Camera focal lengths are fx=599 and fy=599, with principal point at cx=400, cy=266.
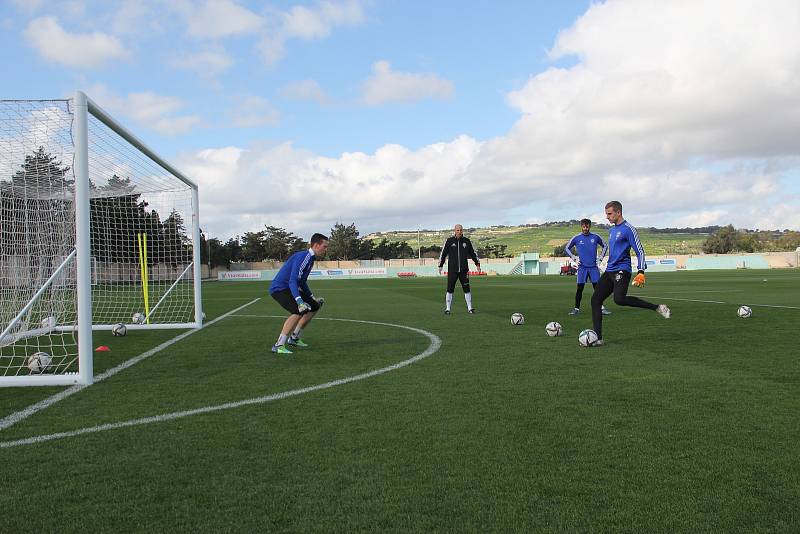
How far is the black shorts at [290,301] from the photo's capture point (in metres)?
8.58

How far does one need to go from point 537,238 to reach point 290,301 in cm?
17072

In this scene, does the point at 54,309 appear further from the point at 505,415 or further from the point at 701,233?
the point at 701,233

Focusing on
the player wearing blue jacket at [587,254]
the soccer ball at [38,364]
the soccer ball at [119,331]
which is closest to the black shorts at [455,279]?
the player wearing blue jacket at [587,254]

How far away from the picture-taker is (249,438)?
417 centimetres

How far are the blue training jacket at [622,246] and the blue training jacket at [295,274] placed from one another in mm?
4231

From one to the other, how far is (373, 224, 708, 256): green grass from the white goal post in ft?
440

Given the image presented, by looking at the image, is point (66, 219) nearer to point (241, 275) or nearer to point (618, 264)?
point (618, 264)

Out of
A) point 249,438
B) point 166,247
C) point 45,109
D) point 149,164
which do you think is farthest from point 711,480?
point 166,247

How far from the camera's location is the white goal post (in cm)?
662

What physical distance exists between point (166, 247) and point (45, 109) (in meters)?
9.05

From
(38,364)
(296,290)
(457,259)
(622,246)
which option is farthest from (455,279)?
(38,364)

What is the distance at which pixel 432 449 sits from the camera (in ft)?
12.7

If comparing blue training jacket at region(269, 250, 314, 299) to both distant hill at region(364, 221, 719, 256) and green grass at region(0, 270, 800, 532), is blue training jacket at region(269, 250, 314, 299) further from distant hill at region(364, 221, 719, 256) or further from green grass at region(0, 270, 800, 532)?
distant hill at region(364, 221, 719, 256)

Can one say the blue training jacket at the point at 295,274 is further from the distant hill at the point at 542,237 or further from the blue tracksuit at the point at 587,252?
the distant hill at the point at 542,237
